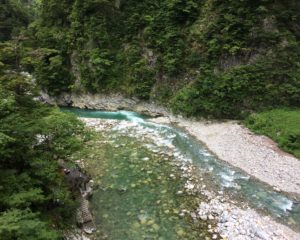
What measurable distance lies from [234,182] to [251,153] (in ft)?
9.88

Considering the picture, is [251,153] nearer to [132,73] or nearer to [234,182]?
[234,182]

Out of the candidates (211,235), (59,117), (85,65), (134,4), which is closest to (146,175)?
(211,235)

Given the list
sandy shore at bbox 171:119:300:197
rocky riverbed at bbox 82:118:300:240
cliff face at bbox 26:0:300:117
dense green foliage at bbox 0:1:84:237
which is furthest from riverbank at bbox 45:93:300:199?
dense green foliage at bbox 0:1:84:237

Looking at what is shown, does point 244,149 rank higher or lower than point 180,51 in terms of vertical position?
lower

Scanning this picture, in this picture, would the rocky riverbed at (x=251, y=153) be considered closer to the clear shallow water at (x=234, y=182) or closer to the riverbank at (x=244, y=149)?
the riverbank at (x=244, y=149)

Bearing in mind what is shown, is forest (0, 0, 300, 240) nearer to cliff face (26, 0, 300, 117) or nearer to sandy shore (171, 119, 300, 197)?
cliff face (26, 0, 300, 117)

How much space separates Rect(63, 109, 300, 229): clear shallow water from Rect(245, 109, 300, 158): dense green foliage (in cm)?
377

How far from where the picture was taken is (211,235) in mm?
9406

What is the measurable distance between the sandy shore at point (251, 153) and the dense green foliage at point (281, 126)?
1.42ft

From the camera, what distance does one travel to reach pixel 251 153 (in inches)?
592

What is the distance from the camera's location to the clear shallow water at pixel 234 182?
10852 millimetres

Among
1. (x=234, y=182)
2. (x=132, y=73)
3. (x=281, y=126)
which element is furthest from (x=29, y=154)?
(x=132, y=73)

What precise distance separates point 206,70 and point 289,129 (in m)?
7.17

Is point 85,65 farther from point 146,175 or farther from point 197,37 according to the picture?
point 146,175
